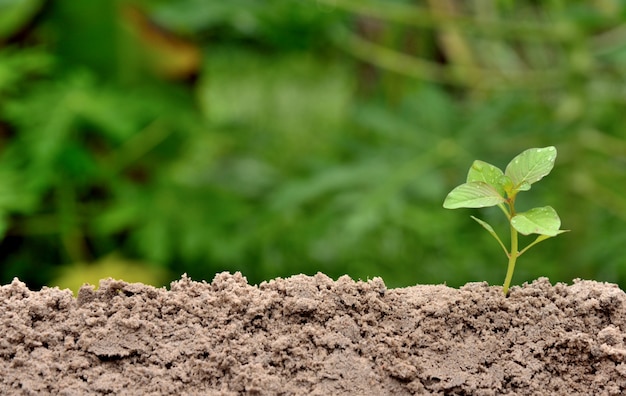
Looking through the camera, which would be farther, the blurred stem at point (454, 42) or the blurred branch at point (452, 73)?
the blurred stem at point (454, 42)

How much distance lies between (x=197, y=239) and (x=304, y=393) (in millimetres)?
1122

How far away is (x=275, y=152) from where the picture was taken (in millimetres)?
2039

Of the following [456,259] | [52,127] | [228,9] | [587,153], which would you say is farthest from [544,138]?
[52,127]

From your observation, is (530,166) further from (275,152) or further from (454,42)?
(454,42)

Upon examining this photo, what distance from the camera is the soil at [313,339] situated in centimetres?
59

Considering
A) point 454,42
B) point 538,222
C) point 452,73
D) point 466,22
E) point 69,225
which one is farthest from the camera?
point 454,42

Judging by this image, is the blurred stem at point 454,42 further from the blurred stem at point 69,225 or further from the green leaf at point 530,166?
the green leaf at point 530,166

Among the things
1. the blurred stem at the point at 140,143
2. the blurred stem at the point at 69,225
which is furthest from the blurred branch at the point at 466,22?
the blurred stem at the point at 69,225

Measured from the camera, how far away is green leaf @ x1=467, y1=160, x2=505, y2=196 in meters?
0.61

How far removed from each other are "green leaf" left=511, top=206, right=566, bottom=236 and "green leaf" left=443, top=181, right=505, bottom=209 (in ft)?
0.07

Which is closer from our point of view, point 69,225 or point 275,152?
point 69,225

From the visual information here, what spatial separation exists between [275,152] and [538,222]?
4.85 ft

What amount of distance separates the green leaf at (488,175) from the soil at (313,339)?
3.4 inches

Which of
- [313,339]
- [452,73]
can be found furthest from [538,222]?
[452,73]
